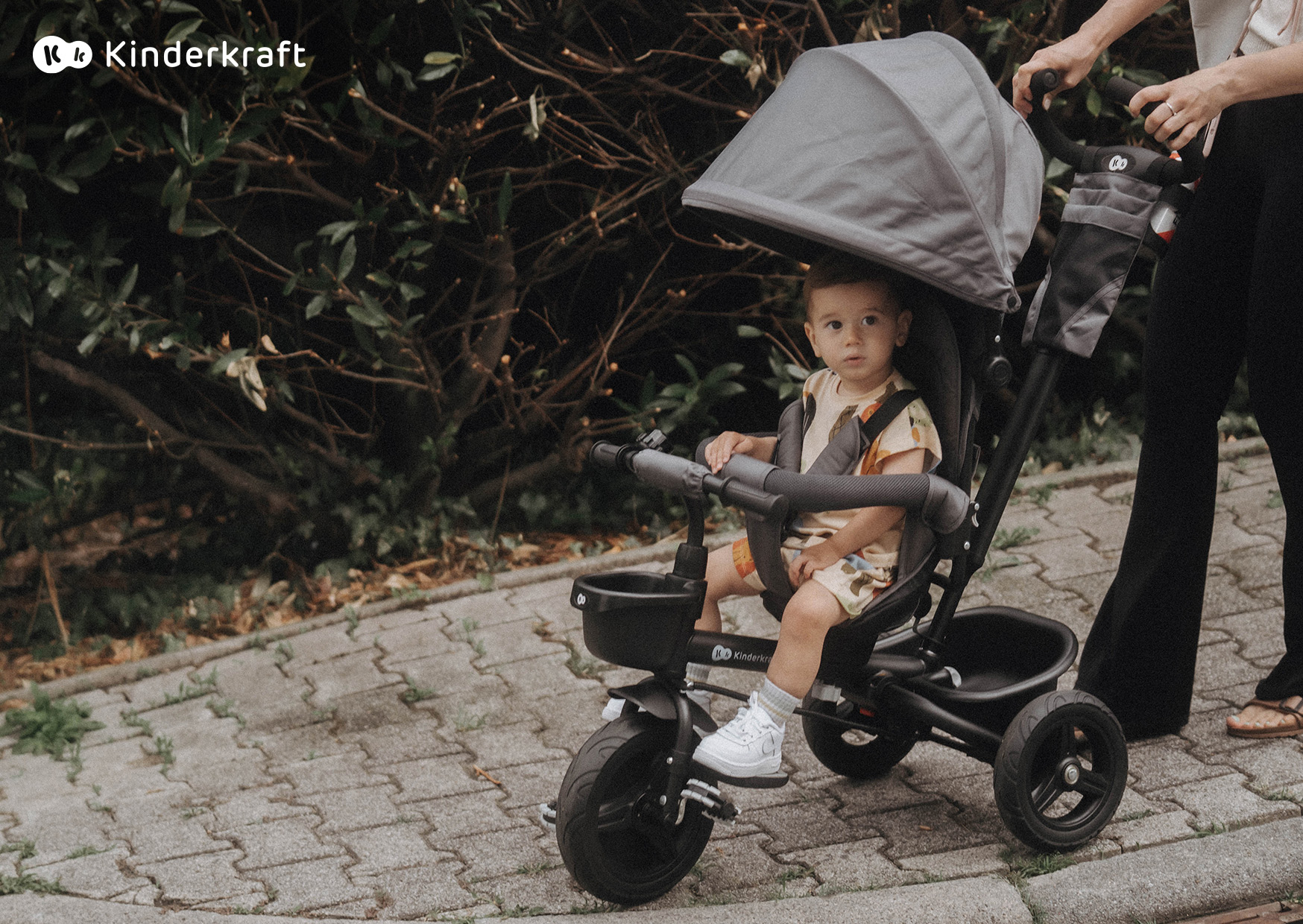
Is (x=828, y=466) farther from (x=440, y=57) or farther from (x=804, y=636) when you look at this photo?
(x=440, y=57)

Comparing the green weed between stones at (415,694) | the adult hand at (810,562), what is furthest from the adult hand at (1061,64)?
the green weed between stones at (415,694)

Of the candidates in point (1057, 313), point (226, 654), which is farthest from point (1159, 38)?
point (226, 654)

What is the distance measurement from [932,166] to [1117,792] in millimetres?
1575

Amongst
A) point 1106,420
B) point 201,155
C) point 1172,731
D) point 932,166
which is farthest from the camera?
Result: point 1106,420

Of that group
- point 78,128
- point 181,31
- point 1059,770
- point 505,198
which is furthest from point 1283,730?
point 78,128

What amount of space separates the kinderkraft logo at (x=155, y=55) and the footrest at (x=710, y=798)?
9.36 ft

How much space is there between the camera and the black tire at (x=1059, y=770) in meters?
2.90

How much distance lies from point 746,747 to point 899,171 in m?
1.26

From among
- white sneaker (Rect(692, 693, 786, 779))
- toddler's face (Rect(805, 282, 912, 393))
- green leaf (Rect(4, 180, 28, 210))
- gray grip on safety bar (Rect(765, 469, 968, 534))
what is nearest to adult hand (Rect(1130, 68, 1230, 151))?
toddler's face (Rect(805, 282, 912, 393))

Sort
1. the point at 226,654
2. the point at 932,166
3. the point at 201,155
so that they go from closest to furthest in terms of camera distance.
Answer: the point at 932,166
the point at 201,155
the point at 226,654

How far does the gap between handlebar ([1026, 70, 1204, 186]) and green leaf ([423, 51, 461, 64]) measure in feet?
7.16

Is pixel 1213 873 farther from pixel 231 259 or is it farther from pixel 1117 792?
pixel 231 259

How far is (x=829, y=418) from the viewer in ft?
9.85

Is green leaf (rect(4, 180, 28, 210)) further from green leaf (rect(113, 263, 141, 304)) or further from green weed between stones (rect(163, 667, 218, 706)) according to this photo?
green weed between stones (rect(163, 667, 218, 706))
